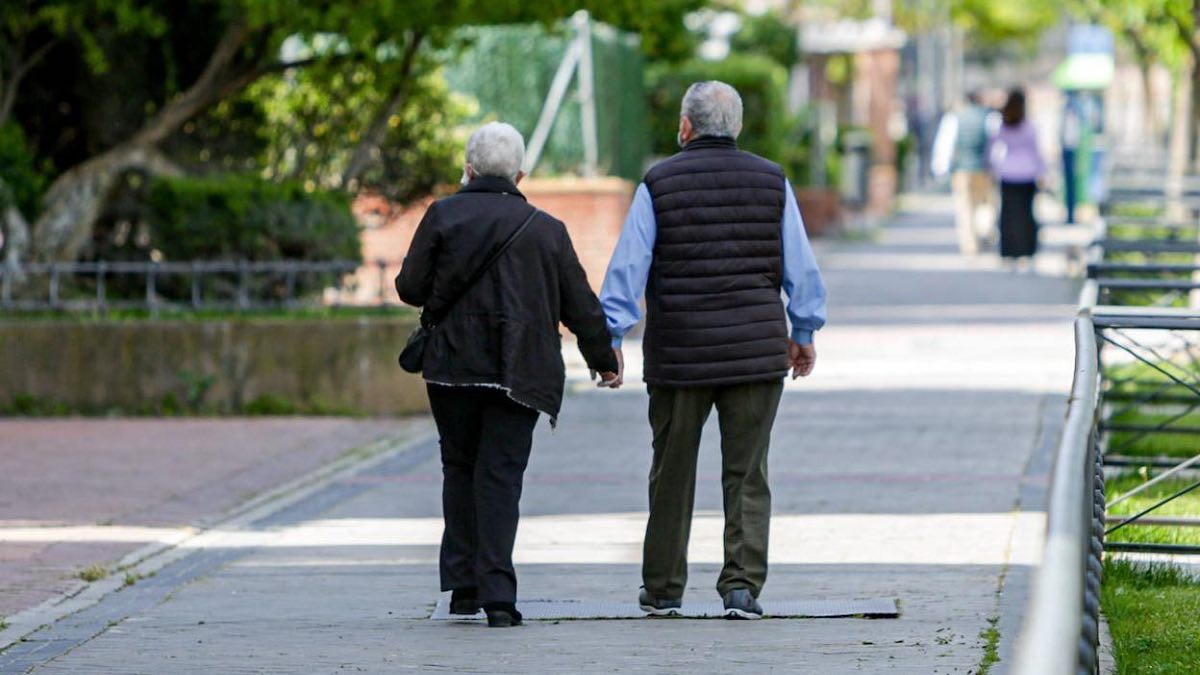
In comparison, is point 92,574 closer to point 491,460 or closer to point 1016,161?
point 491,460

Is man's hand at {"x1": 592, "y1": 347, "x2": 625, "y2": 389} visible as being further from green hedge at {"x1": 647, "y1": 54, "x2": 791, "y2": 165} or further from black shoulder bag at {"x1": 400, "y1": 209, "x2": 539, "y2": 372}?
green hedge at {"x1": 647, "y1": 54, "x2": 791, "y2": 165}

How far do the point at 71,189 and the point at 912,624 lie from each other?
353 inches

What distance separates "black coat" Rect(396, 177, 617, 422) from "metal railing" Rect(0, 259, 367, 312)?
6.32m

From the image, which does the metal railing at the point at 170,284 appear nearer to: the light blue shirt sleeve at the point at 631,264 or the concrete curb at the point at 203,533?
the concrete curb at the point at 203,533

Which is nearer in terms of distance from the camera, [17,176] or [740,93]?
[17,176]

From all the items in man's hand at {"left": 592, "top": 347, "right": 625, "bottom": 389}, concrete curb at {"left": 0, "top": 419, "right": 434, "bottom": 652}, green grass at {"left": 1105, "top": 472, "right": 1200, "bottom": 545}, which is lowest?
concrete curb at {"left": 0, "top": 419, "right": 434, "bottom": 652}

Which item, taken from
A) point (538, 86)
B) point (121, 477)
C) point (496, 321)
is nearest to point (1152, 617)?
point (496, 321)

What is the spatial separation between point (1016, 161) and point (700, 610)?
14823 millimetres

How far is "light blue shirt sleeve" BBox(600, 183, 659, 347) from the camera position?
705cm

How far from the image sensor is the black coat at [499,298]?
7.11m

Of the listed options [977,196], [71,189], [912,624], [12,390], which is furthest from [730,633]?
[977,196]

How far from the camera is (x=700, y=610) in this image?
736cm

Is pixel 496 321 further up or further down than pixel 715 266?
further down

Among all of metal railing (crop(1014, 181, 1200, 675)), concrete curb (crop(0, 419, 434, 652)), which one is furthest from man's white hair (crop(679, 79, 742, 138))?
concrete curb (crop(0, 419, 434, 652))
